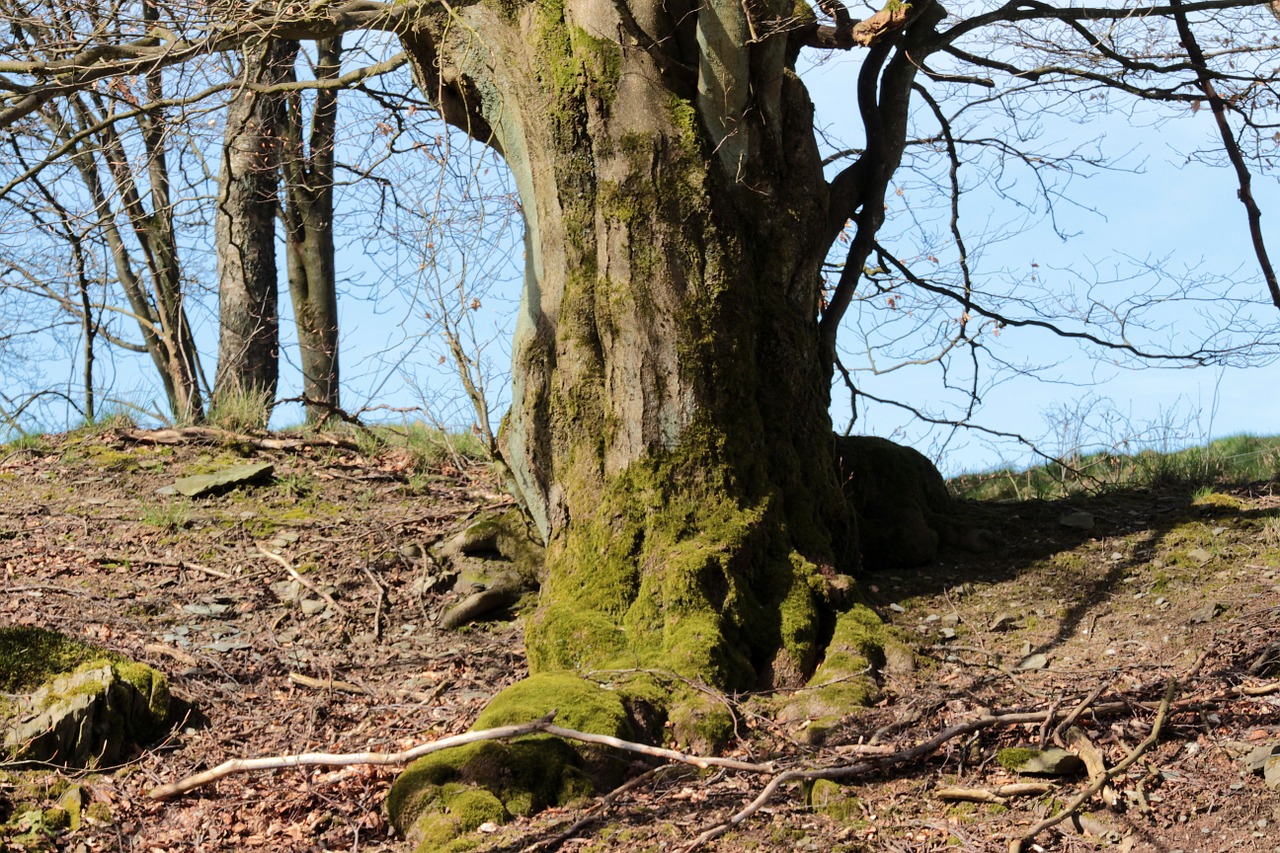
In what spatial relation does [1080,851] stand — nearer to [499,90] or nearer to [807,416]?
[807,416]

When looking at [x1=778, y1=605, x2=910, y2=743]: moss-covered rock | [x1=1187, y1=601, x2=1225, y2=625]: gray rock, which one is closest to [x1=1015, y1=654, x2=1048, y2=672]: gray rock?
[x1=778, y1=605, x2=910, y2=743]: moss-covered rock

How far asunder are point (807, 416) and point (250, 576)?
386cm

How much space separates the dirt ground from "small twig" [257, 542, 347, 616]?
24 millimetres

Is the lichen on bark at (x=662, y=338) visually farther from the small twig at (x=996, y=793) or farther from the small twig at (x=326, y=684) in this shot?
the small twig at (x=996, y=793)

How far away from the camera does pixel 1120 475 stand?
8.52 m

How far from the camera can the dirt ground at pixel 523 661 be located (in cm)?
398

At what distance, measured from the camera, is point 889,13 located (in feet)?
19.8

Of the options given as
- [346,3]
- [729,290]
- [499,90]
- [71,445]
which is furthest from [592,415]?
[71,445]

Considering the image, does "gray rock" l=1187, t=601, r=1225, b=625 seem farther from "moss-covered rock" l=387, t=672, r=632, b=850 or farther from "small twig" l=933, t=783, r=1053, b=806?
"moss-covered rock" l=387, t=672, r=632, b=850

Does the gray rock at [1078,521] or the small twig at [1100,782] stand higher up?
the gray rock at [1078,521]

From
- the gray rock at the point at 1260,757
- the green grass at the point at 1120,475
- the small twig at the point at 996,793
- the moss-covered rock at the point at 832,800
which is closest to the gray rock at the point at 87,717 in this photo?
the moss-covered rock at the point at 832,800

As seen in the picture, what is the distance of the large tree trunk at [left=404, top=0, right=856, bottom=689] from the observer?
5359 millimetres

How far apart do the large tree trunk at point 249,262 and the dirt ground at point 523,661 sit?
231 centimetres

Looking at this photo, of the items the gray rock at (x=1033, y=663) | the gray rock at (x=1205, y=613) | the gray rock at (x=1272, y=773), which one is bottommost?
the gray rock at (x=1272, y=773)
